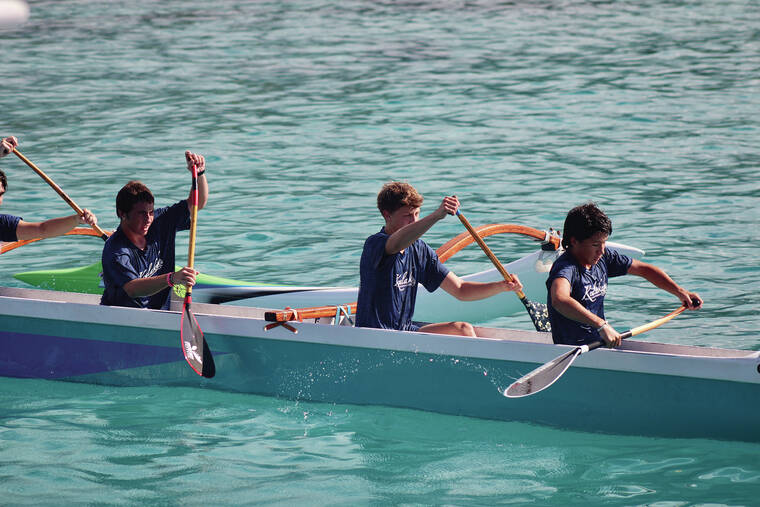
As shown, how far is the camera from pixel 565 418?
248 inches

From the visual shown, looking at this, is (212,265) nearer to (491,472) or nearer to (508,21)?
(491,472)

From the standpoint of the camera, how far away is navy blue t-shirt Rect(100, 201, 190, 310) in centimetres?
701

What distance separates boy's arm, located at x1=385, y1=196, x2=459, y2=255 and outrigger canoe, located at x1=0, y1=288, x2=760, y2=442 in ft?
1.57

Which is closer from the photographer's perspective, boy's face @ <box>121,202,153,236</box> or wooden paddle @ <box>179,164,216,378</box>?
wooden paddle @ <box>179,164,216,378</box>

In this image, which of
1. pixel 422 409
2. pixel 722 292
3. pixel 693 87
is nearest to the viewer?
pixel 422 409

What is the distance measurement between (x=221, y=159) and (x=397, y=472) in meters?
8.52

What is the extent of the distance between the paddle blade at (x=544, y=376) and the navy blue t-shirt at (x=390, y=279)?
3.02ft

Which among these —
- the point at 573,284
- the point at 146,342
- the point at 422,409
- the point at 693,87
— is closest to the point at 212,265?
the point at 146,342

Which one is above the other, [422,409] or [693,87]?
[693,87]

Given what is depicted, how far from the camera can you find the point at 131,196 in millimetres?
6941

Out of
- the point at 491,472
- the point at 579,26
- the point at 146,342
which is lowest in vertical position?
the point at 491,472

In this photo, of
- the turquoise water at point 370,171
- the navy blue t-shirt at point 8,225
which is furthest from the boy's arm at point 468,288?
the navy blue t-shirt at point 8,225

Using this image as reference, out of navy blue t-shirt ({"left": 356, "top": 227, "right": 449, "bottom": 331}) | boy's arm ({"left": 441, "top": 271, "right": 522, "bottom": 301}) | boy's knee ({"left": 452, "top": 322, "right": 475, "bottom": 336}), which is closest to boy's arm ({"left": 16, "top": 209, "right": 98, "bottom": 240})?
navy blue t-shirt ({"left": 356, "top": 227, "right": 449, "bottom": 331})

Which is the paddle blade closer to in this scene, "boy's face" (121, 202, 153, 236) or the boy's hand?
the boy's hand
